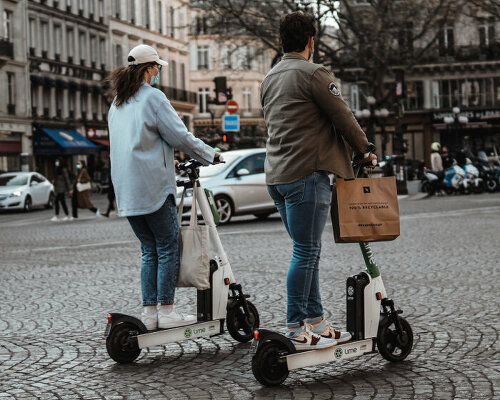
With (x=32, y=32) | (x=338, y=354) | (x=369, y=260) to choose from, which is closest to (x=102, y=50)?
(x=32, y=32)

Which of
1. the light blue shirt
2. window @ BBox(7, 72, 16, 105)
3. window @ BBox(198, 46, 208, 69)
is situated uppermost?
window @ BBox(198, 46, 208, 69)

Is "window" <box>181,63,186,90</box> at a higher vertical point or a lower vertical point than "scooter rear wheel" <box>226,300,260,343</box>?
higher

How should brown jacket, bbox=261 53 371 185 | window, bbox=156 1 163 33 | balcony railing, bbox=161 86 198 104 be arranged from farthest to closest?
window, bbox=156 1 163 33, balcony railing, bbox=161 86 198 104, brown jacket, bbox=261 53 371 185

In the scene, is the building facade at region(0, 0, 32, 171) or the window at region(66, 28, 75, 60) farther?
the window at region(66, 28, 75, 60)

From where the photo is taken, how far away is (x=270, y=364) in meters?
5.50

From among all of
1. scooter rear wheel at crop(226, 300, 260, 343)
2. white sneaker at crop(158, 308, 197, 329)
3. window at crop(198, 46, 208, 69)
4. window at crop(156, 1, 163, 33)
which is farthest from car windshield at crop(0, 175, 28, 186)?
window at crop(198, 46, 208, 69)

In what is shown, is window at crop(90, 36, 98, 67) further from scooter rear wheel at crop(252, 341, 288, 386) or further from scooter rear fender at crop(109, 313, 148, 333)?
scooter rear wheel at crop(252, 341, 288, 386)

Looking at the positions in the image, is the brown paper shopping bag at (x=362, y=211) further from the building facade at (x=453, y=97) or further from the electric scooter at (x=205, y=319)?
the building facade at (x=453, y=97)

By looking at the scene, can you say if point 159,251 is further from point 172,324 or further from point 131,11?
point 131,11

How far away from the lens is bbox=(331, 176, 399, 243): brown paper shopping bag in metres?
5.74

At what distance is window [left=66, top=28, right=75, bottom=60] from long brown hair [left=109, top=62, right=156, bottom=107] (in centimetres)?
5691

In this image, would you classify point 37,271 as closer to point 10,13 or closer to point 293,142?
point 293,142

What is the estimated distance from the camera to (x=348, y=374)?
580cm

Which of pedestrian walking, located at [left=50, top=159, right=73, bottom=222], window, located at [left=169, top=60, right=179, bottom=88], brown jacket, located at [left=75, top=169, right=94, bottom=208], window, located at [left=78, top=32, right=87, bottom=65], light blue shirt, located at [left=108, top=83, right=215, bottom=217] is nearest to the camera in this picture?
light blue shirt, located at [left=108, top=83, right=215, bottom=217]
